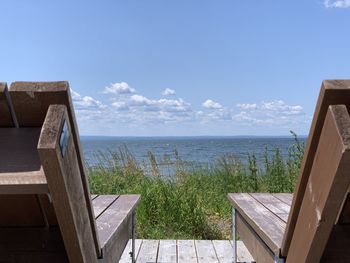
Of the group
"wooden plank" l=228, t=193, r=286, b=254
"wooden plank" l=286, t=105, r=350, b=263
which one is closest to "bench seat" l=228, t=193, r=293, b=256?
"wooden plank" l=228, t=193, r=286, b=254

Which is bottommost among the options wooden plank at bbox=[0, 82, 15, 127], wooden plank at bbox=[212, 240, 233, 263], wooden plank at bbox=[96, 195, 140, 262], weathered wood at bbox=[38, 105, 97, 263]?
wooden plank at bbox=[212, 240, 233, 263]

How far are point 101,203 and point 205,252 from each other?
1175 mm

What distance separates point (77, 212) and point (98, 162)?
4.59 meters

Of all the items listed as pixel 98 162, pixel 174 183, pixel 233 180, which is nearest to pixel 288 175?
pixel 233 180

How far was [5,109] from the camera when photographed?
912 millimetres

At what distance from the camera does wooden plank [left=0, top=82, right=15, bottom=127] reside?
2.88ft

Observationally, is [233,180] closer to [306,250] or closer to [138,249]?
[138,249]

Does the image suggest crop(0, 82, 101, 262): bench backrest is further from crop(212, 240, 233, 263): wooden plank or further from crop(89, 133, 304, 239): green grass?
crop(89, 133, 304, 239): green grass

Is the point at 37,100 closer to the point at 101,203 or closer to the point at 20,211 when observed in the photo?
the point at 20,211

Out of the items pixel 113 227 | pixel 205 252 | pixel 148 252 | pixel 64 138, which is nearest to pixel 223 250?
pixel 205 252

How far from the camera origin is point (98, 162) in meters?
5.47

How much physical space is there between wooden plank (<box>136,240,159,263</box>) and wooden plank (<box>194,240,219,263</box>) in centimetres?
31

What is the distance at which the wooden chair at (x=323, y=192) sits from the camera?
83 centimetres

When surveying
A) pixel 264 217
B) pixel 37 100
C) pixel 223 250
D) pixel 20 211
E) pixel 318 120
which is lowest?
pixel 223 250
